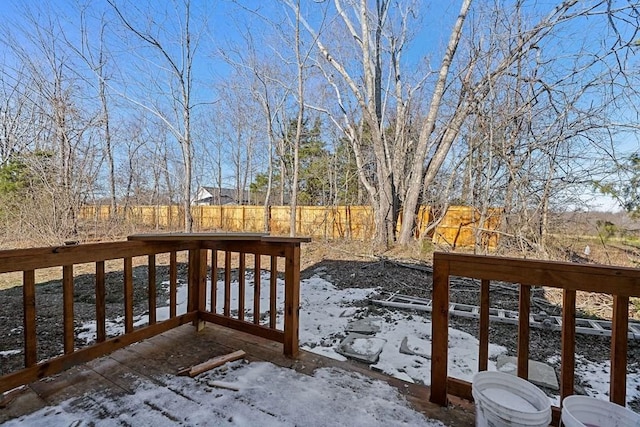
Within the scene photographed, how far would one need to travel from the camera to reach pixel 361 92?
9.16 meters

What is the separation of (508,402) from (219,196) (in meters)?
18.2

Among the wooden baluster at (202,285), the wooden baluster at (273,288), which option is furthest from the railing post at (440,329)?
the wooden baluster at (202,285)

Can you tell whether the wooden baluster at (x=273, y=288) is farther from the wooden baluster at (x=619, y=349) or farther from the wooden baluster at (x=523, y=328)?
the wooden baluster at (x=619, y=349)

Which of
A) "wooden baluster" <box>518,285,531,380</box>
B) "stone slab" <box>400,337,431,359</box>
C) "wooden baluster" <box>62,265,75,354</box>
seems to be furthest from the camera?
"stone slab" <box>400,337,431,359</box>

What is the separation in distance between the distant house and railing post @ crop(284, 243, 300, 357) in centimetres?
1600

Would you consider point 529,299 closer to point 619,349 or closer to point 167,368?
point 619,349

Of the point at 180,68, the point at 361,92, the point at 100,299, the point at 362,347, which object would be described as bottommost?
the point at 362,347

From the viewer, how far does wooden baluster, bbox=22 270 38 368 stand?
1.61 m

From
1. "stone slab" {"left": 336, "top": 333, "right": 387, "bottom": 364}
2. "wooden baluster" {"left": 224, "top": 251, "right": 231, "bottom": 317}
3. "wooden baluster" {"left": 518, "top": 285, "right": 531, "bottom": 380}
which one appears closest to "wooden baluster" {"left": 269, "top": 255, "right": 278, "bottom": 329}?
"wooden baluster" {"left": 224, "top": 251, "right": 231, "bottom": 317}

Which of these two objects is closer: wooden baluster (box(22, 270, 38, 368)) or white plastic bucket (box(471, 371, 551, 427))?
white plastic bucket (box(471, 371, 551, 427))

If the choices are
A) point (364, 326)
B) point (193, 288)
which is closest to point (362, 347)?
point (364, 326)

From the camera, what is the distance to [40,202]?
245 inches

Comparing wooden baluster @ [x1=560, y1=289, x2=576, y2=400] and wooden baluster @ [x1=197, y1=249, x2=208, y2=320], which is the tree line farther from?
wooden baluster @ [x1=197, y1=249, x2=208, y2=320]

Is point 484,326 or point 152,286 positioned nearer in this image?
point 484,326
